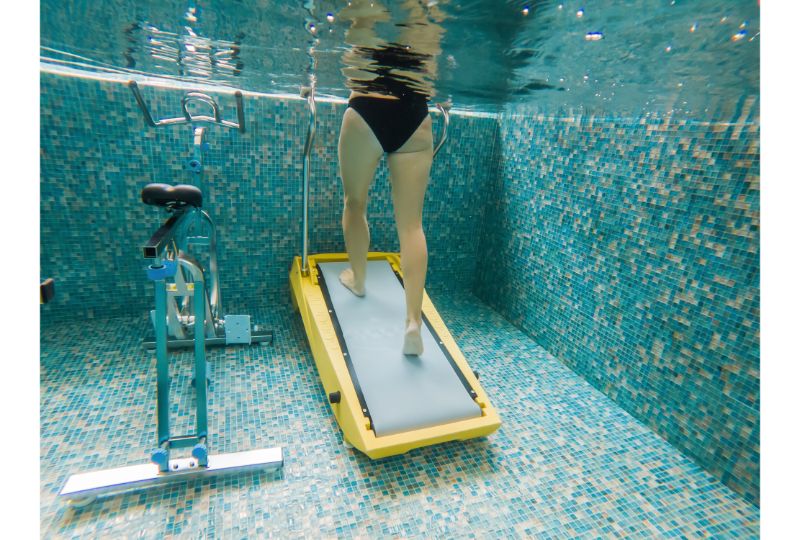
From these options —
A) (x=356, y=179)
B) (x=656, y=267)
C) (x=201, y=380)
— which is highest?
(x=356, y=179)

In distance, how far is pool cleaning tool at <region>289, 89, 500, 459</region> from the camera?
145cm

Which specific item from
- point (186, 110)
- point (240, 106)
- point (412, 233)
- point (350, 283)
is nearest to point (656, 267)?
point (412, 233)

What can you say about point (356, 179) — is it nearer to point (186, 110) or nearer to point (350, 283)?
point (350, 283)

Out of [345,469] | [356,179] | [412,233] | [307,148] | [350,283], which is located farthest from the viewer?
[350,283]

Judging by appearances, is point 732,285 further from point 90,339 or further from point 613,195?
point 90,339

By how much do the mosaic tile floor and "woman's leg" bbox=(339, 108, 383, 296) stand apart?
0.55m

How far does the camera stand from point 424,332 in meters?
1.97

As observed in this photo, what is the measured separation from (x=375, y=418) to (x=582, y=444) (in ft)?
2.78

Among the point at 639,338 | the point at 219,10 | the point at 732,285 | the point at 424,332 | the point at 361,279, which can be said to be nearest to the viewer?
the point at 219,10

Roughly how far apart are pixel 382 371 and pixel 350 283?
0.63m

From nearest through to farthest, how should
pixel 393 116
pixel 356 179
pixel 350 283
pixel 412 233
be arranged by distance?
1. pixel 393 116
2. pixel 412 233
3. pixel 356 179
4. pixel 350 283

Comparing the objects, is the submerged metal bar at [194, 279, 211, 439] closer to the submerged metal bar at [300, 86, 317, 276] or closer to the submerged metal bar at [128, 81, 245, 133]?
the submerged metal bar at [128, 81, 245, 133]

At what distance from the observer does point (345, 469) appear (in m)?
1.42

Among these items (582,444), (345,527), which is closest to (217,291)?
(345,527)
